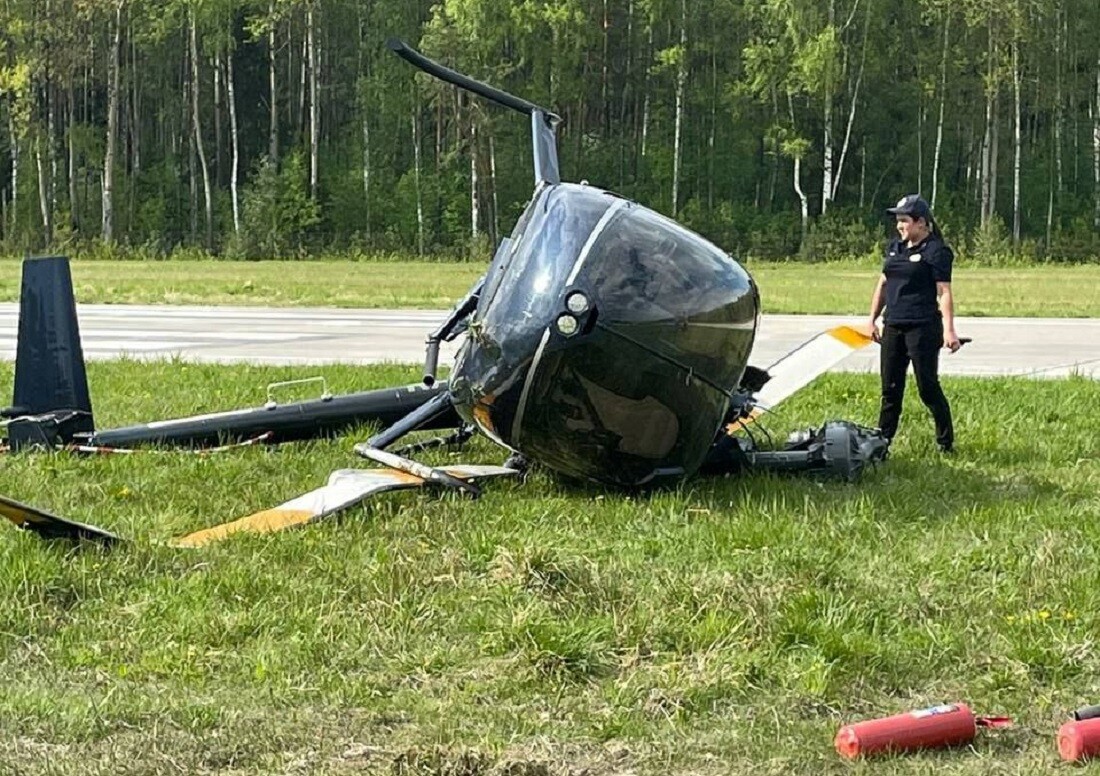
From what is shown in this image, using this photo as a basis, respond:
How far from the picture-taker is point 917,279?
8.72m

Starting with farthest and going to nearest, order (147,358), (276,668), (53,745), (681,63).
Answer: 1. (681,63)
2. (147,358)
3. (276,668)
4. (53,745)

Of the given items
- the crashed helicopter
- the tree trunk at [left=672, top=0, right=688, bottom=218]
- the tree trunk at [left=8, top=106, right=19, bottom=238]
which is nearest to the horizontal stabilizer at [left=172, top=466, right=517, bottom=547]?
the crashed helicopter

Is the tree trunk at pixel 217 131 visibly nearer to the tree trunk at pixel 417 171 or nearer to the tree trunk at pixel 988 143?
the tree trunk at pixel 417 171

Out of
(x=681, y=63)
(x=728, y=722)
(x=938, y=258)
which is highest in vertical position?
(x=681, y=63)

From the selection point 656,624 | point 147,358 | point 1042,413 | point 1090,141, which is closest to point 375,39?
point 1090,141

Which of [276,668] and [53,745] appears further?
[276,668]

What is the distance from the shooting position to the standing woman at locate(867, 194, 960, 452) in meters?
8.72

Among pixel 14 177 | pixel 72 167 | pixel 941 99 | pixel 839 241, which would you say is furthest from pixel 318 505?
pixel 14 177

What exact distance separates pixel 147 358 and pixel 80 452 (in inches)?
268

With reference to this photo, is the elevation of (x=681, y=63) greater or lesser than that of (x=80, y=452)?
greater

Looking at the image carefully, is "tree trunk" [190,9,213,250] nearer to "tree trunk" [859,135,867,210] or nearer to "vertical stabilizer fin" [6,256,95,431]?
"tree trunk" [859,135,867,210]

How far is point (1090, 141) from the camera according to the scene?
62.2 meters

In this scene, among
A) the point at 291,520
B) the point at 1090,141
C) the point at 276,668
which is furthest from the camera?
the point at 1090,141

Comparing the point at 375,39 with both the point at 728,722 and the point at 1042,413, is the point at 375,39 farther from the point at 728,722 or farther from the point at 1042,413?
the point at 728,722
